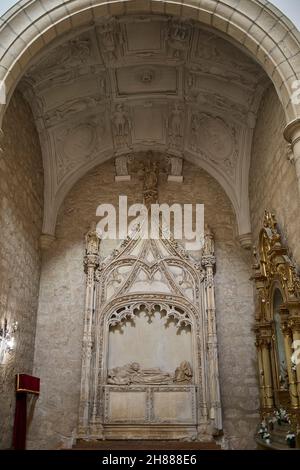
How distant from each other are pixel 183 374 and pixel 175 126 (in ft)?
17.8

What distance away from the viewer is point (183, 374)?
29.5 ft

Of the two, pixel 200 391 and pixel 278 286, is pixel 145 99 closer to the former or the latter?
pixel 278 286

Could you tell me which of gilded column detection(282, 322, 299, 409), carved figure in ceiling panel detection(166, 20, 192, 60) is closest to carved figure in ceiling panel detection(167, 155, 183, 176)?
carved figure in ceiling panel detection(166, 20, 192, 60)

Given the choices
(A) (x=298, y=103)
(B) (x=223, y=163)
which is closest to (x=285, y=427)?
(A) (x=298, y=103)

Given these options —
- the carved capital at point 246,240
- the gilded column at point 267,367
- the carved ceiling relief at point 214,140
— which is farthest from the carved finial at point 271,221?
the carved ceiling relief at point 214,140

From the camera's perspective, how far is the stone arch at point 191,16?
20.4 feet

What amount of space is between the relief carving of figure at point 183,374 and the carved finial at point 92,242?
9.86 feet

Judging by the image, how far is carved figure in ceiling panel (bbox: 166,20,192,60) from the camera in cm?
790

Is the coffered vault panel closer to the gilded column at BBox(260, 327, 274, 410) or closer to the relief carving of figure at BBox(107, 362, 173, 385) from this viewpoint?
the gilded column at BBox(260, 327, 274, 410)

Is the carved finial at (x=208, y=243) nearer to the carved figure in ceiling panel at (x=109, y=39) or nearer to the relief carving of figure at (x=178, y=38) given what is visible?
the relief carving of figure at (x=178, y=38)

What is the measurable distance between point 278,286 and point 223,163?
399 cm

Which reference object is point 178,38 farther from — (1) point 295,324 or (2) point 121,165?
(1) point 295,324

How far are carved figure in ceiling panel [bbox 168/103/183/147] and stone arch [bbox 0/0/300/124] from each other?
3029 mm

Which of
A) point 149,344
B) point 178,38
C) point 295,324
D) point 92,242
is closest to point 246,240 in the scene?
point 149,344
